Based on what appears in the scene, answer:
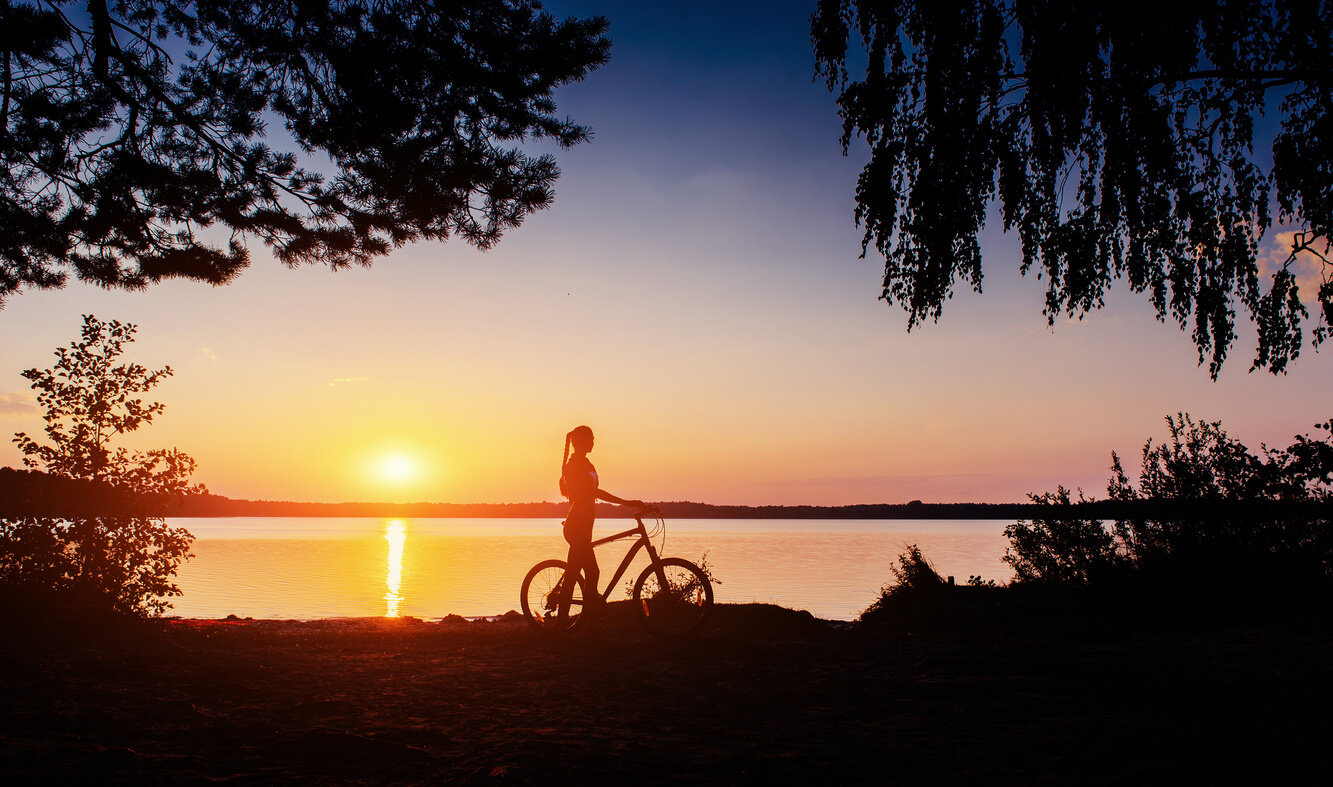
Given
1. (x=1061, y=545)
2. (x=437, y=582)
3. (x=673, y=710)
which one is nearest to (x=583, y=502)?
(x=673, y=710)

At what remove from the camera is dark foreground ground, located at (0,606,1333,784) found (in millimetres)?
3750

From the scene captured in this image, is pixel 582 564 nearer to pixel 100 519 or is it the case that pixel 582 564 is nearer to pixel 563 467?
pixel 563 467

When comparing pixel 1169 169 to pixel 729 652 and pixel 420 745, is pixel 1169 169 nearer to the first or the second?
pixel 729 652

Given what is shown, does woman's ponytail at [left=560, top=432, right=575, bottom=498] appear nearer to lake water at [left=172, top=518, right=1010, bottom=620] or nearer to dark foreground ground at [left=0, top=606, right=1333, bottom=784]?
dark foreground ground at [left=0, top=606, right=1333, bottom=784]

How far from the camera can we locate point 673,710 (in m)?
5.05

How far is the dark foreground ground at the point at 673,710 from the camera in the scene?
3750mm

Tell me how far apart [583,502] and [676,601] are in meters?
1.57

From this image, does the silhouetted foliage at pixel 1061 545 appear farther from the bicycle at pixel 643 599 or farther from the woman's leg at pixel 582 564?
the woman's leg at pixel 582 564

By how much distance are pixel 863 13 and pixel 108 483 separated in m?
9.98

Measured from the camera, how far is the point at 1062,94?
233 inches

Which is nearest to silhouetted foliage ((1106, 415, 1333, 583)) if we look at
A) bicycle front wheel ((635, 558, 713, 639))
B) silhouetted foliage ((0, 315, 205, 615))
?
bicycle front wheel ((635, 558, 713, 639))

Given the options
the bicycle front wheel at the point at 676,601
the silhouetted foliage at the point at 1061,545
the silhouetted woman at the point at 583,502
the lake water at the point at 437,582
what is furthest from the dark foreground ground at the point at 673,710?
the lake water at the point at 437,582

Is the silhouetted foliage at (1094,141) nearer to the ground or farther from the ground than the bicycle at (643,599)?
farther from the ground

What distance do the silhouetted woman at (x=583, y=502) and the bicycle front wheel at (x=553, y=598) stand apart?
0.12m
